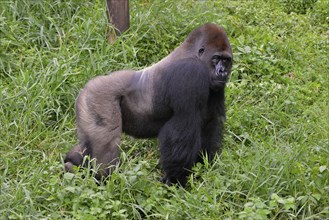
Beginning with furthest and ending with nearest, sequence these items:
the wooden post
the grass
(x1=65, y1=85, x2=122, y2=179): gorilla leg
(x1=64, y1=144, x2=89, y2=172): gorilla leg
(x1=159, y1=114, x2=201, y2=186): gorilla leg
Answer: the wooden post
(x1=64, y1=144, x2=89, y2=172): gorilla leg
(x1=65, y1=85, x2=122, y2=179): gorilla leg
(x1=159, y1=114, x2=201, y2=186): gorilla leg
the grass

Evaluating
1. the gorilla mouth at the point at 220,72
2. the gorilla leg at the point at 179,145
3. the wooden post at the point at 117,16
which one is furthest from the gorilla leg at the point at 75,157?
the wooden post at the point at 117,16

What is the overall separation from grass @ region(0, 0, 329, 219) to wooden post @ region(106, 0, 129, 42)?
0.30 feet

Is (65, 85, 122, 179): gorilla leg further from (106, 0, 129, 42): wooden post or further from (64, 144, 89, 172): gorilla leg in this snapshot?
(106, 0, 129, 42): wooden post

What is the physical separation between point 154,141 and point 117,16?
4.58 feet

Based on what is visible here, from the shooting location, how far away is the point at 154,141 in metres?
4.93

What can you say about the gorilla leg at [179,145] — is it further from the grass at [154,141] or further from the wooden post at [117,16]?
the wooden post at [117,16]

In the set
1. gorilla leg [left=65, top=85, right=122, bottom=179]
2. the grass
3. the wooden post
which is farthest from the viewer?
the wooden post

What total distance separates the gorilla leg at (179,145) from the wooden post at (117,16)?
5.66ft

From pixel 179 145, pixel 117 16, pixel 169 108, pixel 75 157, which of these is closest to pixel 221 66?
pixel 169 108

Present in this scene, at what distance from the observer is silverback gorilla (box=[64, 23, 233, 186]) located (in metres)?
4.18

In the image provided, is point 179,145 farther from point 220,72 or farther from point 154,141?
point 154,141

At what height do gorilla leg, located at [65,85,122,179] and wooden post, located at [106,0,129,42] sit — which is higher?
wooden post, located at [106,0,129,42]

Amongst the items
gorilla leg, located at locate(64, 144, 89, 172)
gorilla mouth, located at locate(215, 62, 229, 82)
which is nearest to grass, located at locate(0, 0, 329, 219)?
gorilla leg, located at locate(64, 144, 89, 172)

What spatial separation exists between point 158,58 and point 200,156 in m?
1.62
